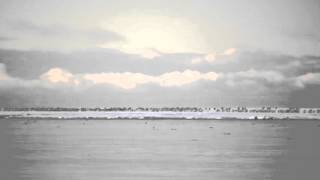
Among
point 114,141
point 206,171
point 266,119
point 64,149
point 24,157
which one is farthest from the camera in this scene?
point 266,119

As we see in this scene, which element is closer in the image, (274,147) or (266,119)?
(274,147)

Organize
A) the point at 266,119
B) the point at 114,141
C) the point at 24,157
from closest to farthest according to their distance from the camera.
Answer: the point at 24,157 → the point at 114,141 → the point at 266,119

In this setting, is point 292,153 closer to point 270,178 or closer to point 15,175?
point 270,178

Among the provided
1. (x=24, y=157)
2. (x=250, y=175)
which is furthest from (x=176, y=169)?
(x=24, y=157)

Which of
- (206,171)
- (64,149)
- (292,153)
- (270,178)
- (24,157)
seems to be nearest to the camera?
(270,178)

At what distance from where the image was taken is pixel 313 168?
15.6m

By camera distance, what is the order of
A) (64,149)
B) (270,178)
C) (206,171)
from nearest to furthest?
(270,178) → (206,171) → (64,149)

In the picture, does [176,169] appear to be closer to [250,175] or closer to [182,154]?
[250,175]

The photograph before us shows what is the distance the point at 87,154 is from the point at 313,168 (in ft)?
20.2

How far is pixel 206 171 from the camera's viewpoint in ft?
50.0

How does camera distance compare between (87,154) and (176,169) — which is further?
(87,154)

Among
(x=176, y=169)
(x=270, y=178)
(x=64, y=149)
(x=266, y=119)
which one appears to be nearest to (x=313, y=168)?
(x=270, y=178)

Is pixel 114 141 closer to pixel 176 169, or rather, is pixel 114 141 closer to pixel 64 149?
pixel 64 149

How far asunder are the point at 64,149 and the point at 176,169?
578cm
